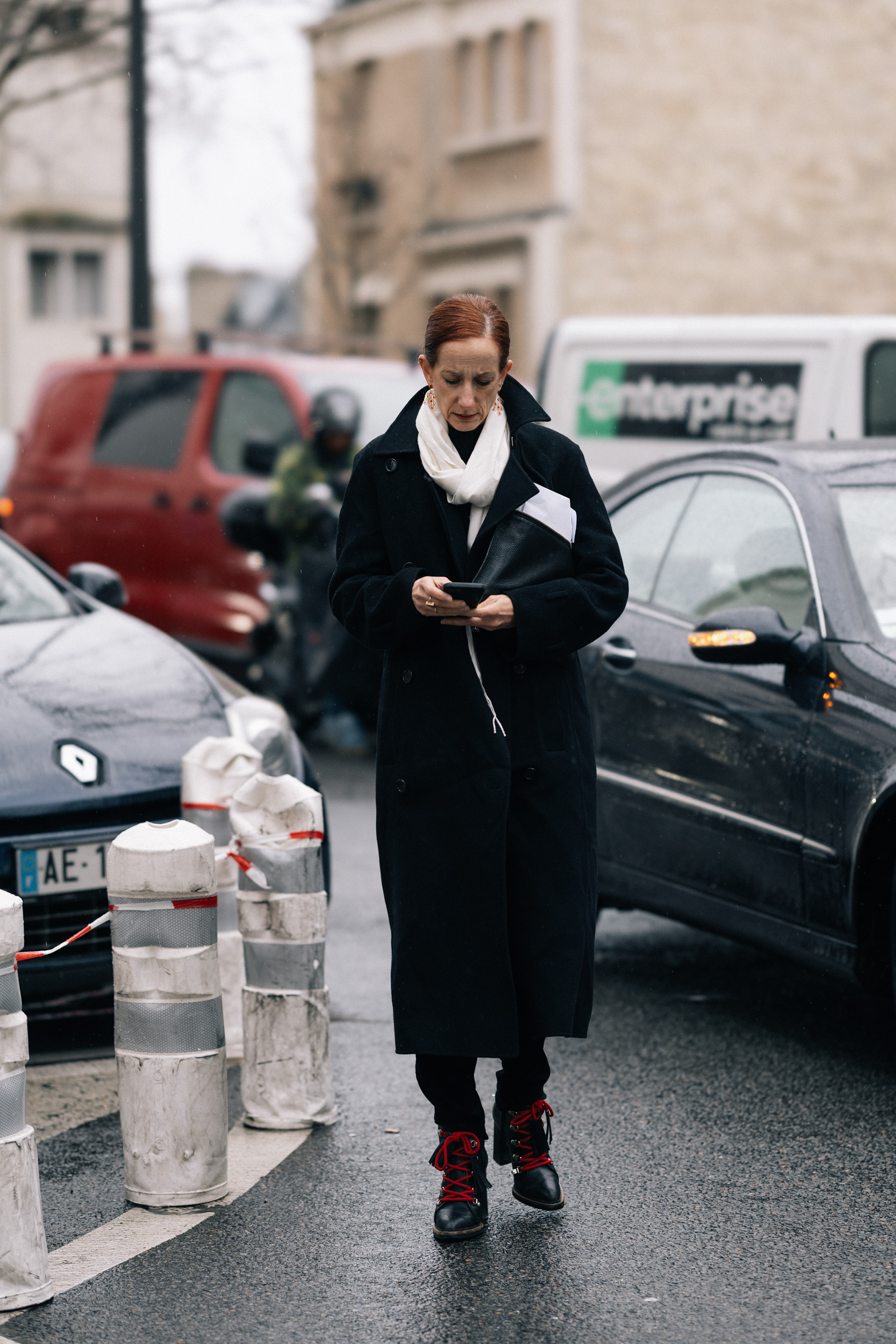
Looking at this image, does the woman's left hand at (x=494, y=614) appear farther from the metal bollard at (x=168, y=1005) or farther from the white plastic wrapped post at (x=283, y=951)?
the white plastic wrapped post at (x=283, y=951)

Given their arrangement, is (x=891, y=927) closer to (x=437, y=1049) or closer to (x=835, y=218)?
(x=437, y=1049)

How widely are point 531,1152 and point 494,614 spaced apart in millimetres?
1116

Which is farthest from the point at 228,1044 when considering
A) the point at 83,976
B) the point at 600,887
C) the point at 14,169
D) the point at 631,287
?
the point at 14,169

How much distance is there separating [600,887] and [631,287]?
25060mm

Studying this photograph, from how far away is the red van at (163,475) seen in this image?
11469mm

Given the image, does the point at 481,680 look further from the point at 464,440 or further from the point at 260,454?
the point at 260,454

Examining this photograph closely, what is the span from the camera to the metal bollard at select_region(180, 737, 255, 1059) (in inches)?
204

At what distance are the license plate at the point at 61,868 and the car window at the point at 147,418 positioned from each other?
23.2ft

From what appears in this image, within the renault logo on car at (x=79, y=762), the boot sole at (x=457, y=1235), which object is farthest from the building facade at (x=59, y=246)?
the boot sole at (x=457, y=1235)

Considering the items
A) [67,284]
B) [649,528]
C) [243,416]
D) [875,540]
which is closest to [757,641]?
[875,540]

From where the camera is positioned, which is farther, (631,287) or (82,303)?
(82,303)

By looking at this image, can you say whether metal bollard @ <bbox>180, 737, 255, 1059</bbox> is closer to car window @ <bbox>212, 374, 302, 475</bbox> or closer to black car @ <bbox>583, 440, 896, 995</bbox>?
black car @ <bbox>583, 440, 896, 995</bbox>

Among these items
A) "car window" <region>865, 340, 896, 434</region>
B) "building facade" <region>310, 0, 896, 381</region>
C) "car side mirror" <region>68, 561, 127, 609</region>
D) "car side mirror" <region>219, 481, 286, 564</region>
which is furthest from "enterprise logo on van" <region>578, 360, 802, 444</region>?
"building facade" <region>310, 0, 896, 381</region>

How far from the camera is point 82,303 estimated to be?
39.2 meters
